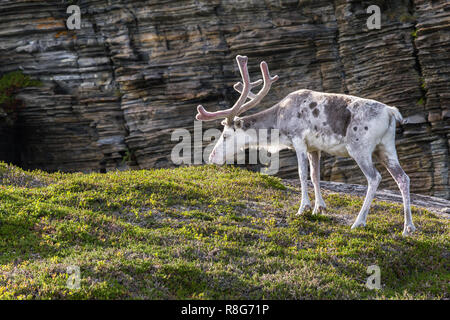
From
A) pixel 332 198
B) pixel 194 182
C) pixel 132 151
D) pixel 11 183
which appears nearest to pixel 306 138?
pixel 332 198

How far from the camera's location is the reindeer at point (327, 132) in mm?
11805

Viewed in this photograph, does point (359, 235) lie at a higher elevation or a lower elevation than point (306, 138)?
lower

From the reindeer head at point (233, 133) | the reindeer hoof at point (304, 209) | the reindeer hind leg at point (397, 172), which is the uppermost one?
the reindeer head at point (233, 133)

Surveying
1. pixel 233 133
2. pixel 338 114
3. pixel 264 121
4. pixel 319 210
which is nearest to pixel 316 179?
pixel 319 210

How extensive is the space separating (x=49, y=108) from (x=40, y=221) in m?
17.9

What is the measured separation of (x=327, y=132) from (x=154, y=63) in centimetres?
1722

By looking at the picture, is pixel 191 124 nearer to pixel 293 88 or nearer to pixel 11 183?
pixel 293 88

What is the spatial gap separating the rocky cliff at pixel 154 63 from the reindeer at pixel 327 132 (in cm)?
1293

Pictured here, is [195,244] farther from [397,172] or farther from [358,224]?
[397,172]

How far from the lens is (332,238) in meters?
11.3

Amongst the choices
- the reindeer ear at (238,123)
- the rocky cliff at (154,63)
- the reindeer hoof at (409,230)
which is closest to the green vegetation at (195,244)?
the reindeer hoof at (409,230)

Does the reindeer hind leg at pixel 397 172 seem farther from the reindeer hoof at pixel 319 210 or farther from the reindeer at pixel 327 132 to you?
the reindeer hoof at pixel 319 210

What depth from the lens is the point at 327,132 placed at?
1227 centimetres

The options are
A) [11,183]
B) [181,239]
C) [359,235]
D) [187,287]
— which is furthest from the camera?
[11,183]
